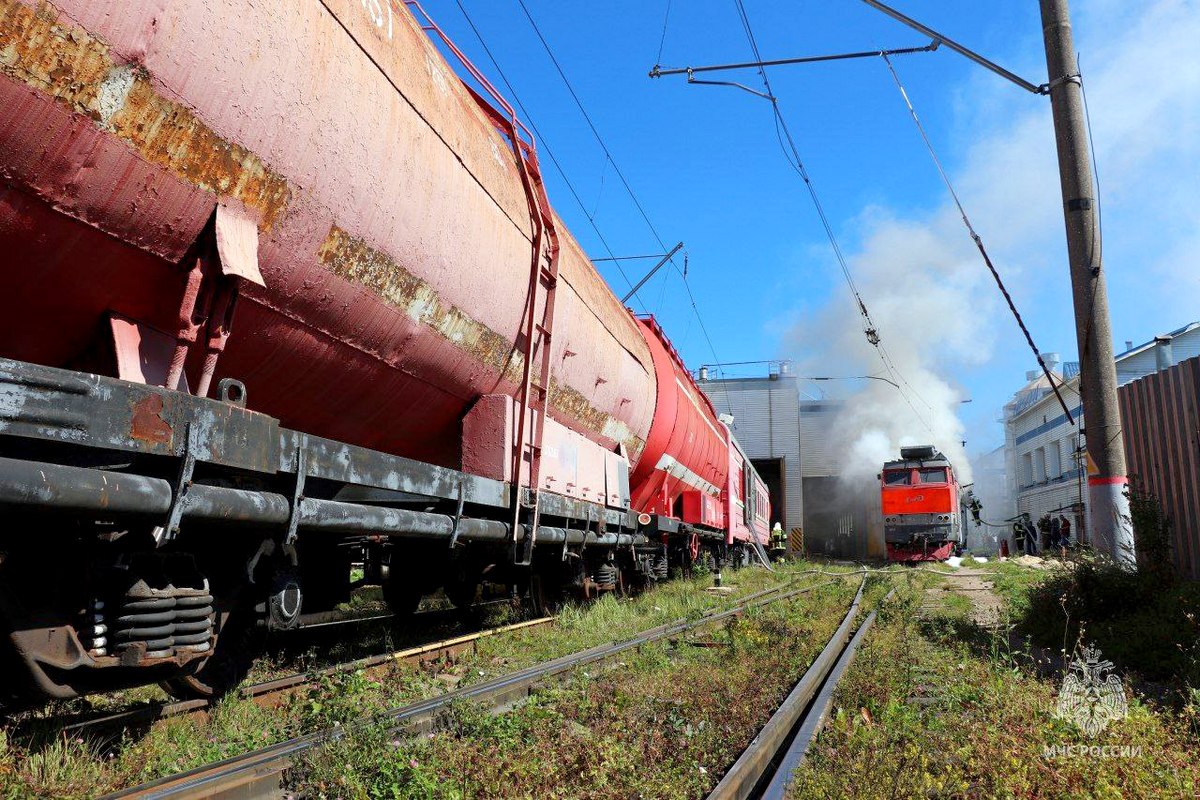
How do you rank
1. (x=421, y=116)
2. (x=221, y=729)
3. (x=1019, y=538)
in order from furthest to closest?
(x=1019, y=538) < (x=421, y=116) < (x=221, y=729)

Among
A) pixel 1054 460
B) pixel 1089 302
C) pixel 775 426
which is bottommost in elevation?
pixel 1089 302

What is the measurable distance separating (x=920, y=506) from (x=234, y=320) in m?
25.2

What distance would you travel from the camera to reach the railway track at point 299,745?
3.09 m

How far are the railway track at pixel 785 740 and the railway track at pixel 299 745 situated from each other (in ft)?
4.97

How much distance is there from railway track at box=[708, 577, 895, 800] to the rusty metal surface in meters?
2.81

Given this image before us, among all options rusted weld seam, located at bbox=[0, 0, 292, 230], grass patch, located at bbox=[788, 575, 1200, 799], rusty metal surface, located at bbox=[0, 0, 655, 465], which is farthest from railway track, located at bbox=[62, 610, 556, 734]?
grass patch, located at bbox=[788, 575, 1200, 799]

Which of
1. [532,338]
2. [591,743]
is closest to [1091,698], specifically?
[591,743]

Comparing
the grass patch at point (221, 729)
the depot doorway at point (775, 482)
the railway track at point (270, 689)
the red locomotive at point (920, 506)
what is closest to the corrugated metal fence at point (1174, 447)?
the grass patch at point (221, 729)

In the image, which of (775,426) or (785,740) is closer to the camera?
(785,740)

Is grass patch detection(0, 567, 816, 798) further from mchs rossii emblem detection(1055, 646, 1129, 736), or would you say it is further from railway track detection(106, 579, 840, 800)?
mchs rossii emblem detection(1055, 646, 1129, 736)

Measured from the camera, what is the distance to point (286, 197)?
12.0ft

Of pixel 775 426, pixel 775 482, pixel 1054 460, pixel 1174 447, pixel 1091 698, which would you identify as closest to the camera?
pixel 1091 698

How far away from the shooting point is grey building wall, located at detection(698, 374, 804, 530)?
3719 cm

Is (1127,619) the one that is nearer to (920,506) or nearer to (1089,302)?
(1089,302)
